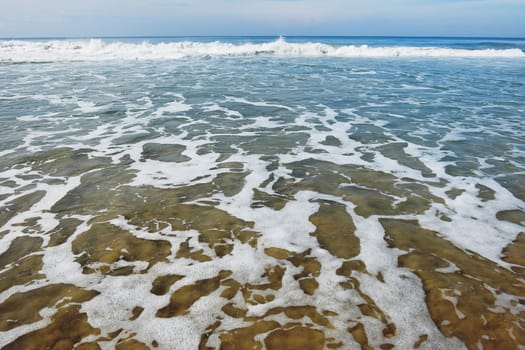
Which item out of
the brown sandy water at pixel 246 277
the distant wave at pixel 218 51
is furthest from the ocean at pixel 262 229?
the distant wave at pixel 218 51

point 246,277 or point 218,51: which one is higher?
point 218,51

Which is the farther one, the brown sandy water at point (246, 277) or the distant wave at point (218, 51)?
the distant wave at point (218, 51)

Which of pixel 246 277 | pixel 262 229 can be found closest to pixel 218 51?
pixel 262 229

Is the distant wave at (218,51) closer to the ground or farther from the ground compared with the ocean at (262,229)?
farther from the ground

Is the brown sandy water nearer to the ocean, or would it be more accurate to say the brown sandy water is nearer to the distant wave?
the ocean

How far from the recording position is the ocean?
10.9 feet

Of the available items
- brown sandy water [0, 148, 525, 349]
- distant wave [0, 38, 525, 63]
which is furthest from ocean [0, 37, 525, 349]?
distant wave [0, 38, 525, 63]

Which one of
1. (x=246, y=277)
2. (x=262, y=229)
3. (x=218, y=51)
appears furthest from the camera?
(x=218, y=51)

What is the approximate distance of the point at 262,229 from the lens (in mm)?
5008

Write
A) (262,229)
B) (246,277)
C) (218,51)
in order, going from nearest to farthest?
(246,277) < (262,229) < (218,51)

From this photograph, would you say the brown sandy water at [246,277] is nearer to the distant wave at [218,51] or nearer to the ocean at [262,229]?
the ocean at [262,229]

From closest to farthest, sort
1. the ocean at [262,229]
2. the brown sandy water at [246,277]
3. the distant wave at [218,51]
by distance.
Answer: the brown sandy water at [246,277]
the ocean at [262,229]
the distant wave at [218,51]

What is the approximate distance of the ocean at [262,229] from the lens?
10.9ft

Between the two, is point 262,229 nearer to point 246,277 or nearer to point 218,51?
point 246,277
